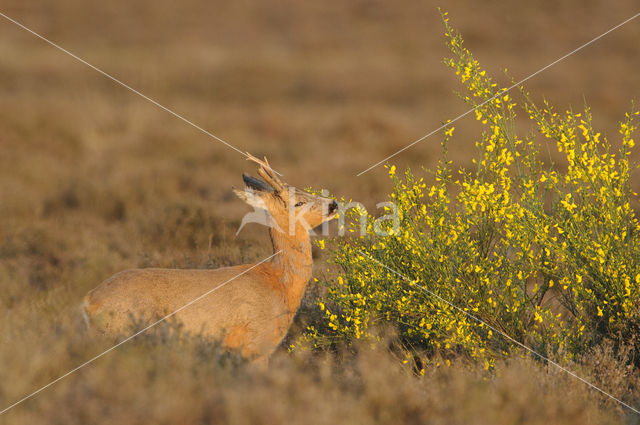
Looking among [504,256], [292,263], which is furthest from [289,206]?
[504,256]

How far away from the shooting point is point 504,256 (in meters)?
5.44

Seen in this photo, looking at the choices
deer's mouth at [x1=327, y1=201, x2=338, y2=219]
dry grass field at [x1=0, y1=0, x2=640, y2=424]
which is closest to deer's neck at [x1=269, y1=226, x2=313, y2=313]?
deer's mouth at [x1=327, y1=201, x2=338, y2=219]

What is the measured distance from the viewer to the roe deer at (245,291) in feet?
16.1

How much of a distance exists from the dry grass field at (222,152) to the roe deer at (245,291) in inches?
10.8

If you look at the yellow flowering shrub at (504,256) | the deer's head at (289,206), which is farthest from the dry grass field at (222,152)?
Result: the deer's head at (289,206)

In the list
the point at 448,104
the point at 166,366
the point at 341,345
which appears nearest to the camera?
the point at 166,366

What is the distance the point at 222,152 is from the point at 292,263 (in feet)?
42.2

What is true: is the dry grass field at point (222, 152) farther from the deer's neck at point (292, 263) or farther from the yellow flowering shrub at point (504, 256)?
the deer's neck at point (292, 263)

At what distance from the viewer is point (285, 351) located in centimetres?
602

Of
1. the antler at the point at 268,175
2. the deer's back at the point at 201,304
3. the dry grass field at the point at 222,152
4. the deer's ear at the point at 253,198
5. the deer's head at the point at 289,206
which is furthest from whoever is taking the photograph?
the deer's head at the point at 289,206

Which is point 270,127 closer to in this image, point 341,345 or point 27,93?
point 27,93

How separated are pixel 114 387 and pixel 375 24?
1188 inches

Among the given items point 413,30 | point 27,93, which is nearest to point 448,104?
point 413,30

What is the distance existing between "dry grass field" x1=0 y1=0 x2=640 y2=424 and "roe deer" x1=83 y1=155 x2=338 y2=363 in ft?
0.90
